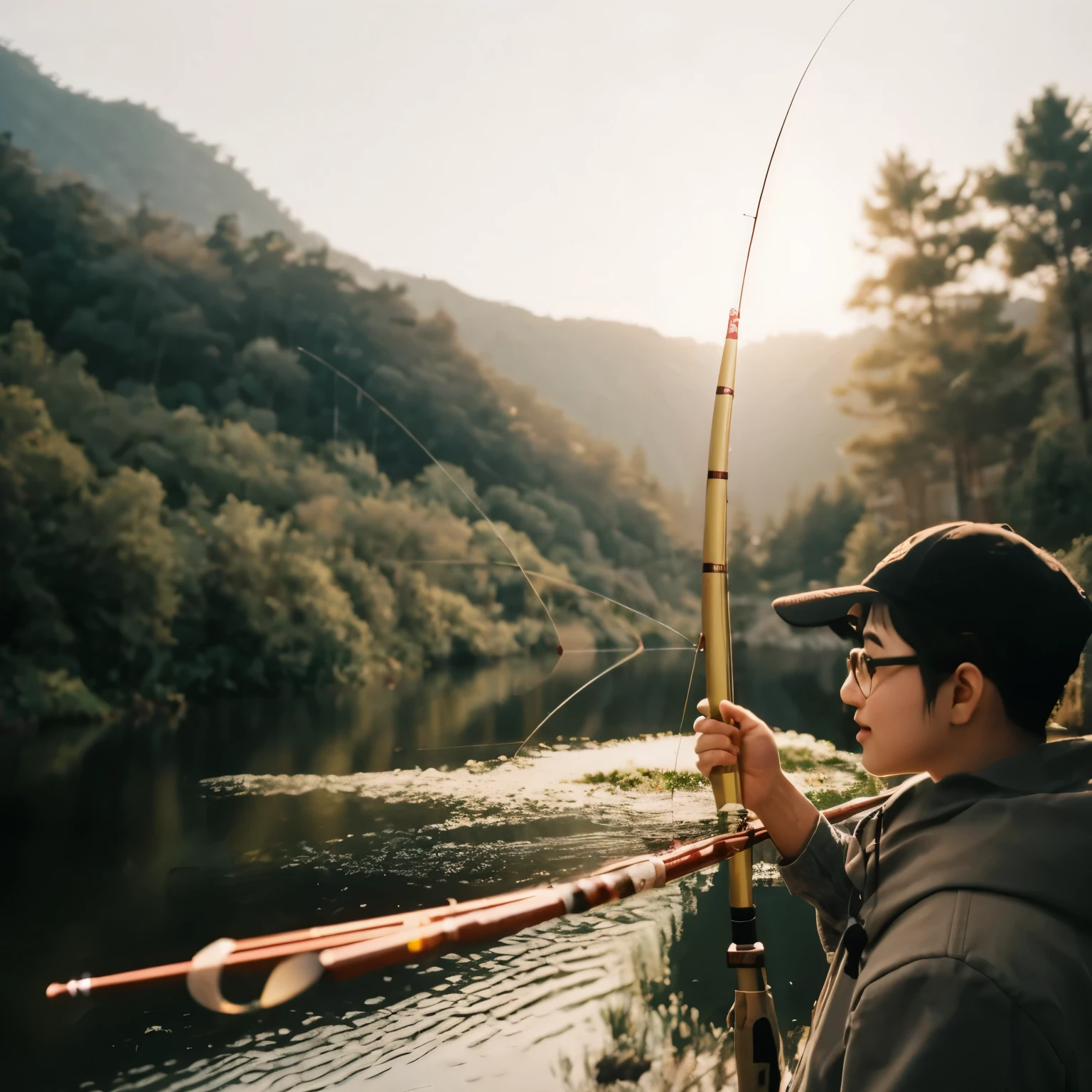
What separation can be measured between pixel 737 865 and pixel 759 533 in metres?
10.9

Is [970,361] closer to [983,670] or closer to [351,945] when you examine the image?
[983,670]

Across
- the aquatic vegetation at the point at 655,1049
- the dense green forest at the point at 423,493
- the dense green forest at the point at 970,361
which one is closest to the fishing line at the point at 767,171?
the aquatic vegetation at the point at 655,1049

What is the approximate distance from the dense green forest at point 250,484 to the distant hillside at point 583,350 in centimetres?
158

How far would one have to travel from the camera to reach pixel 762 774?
2.96ft

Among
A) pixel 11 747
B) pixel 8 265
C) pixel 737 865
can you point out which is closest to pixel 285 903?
pixel 737 865

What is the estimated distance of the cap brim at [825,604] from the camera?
710 millimetres

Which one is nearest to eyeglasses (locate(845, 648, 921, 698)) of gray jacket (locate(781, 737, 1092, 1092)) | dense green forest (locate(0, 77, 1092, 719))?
gray jacket (locate(781, 737, 1092, 1092))

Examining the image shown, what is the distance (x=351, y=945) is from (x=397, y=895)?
3.60 meters

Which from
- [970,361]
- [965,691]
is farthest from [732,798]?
[970,361]

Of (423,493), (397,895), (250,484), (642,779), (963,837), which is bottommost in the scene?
(397,895)

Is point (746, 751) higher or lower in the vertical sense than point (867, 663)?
lower

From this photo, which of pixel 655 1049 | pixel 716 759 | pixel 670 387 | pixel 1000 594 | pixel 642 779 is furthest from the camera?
pixel 670 387

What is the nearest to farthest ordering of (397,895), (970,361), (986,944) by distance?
(986,944) → (397,895) → (970,361)

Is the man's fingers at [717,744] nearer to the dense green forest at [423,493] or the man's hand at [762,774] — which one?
the man's hand at [762,774]
